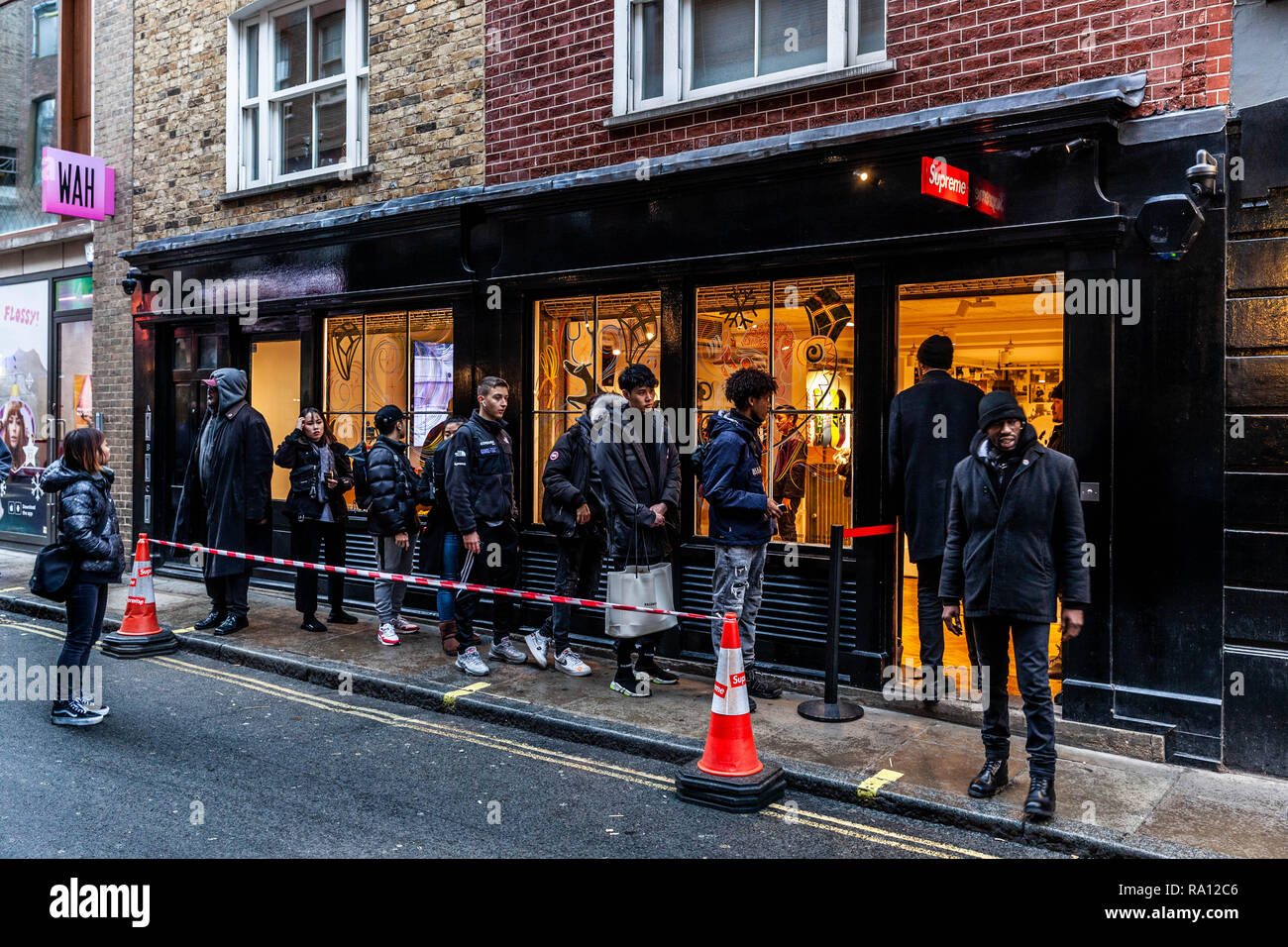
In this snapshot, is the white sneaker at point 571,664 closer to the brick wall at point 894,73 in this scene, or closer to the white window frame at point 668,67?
the brick wall at point 894,73

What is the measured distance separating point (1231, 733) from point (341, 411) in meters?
8.82

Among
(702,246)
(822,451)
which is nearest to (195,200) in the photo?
(702,246)

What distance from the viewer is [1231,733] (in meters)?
6.02

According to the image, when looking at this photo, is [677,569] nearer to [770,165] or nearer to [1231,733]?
[770,165]

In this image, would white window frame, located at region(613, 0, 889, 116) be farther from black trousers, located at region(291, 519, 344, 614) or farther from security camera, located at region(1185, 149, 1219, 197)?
black trousers, located at region(291, 519, 344, 614)

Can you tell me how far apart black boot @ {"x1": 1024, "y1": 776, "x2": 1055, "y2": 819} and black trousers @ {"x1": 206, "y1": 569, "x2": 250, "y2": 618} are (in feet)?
23.2

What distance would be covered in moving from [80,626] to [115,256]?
8.03 m

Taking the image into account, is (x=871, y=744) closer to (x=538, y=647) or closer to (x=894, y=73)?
(x=538, y=647)

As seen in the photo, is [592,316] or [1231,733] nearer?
[1231,733]

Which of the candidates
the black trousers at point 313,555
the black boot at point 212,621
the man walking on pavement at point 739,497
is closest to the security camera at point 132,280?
the black trousers at point 313,555

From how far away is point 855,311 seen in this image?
24.8 feet

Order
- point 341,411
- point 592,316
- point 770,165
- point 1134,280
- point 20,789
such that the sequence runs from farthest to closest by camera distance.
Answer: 1. point 341,411
2. point 592,316
3. point 770,165
4. point 1134,280
5. point 20,789

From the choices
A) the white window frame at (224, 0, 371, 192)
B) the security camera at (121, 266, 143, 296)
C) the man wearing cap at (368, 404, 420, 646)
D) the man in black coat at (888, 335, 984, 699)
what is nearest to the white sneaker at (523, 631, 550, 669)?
the man wearing cap at (368, 404, 420, 646)

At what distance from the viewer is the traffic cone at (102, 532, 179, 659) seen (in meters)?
8.71
